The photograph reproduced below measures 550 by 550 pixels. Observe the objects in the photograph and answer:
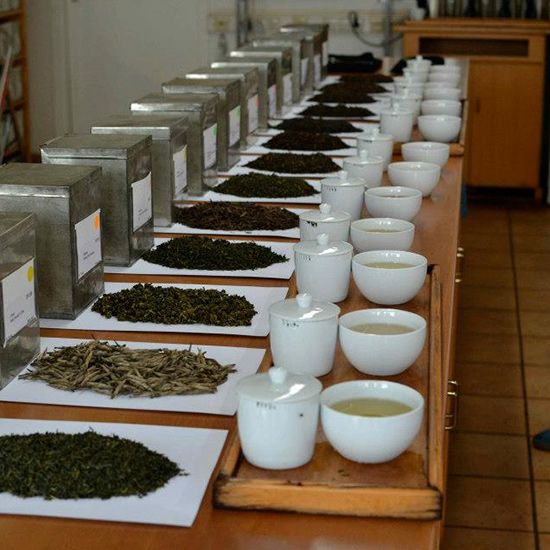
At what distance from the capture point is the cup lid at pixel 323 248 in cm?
176

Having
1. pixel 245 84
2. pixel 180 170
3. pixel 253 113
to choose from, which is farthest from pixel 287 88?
pixel 180 170

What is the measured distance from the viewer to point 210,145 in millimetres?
2775

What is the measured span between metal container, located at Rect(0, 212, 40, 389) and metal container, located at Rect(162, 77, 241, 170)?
133 cm

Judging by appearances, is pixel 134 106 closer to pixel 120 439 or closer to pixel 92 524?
pixel 120 439

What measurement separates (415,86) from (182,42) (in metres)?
3.41

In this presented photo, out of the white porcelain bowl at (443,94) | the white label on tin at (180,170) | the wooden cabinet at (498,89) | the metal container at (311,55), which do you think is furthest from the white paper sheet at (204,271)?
the wooden cabinet at (498,89)

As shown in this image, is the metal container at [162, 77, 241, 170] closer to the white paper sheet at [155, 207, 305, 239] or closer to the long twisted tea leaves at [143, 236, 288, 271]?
the white paper sheet at [155, 207, 305, 239]

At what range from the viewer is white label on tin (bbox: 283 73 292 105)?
3947 mm

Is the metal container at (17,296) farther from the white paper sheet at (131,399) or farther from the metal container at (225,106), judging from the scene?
the metal container at (225,106)


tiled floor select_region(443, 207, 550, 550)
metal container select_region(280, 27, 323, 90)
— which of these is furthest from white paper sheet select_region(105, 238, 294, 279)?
metal container select_region(280, 27, 323, 90)

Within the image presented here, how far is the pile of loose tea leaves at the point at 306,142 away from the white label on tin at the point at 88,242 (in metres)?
1.42

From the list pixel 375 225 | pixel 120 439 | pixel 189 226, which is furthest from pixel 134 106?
pixel 120 439

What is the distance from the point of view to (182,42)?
22.9ft

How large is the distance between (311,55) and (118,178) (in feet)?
8.34
